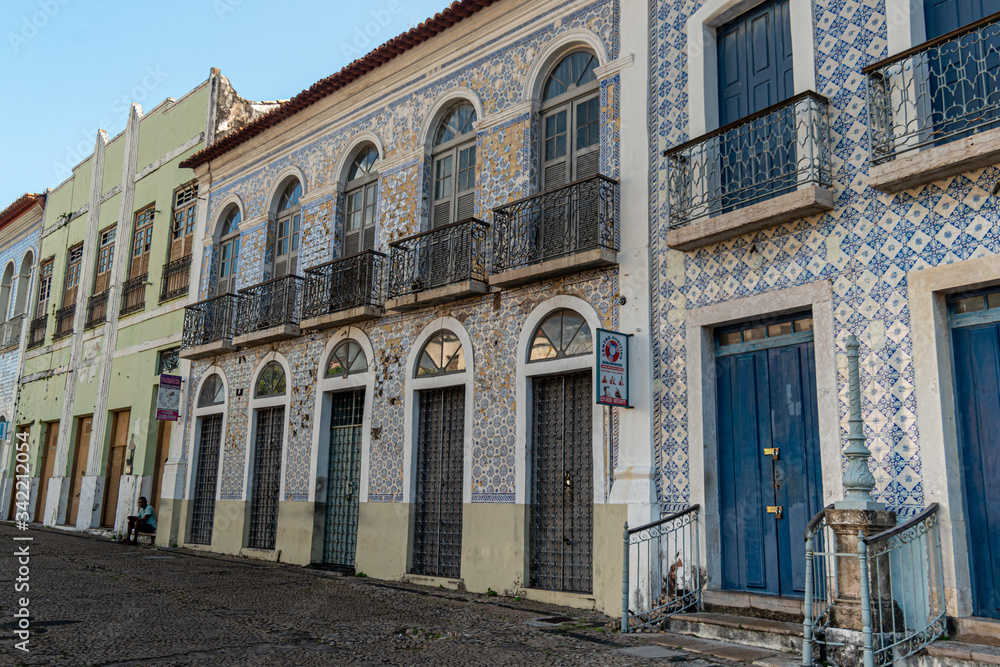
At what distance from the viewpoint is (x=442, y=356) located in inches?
434

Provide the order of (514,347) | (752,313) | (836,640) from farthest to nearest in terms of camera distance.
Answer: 1. (514,347)
2. (752,313)
3. (836,640)

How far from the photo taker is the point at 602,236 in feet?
29.6

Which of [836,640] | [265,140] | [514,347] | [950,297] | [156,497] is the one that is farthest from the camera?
[156,497]

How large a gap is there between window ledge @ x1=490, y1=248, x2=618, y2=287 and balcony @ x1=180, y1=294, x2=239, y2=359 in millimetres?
6793

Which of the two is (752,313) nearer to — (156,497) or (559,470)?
(559,470)

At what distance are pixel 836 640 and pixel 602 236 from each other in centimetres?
471

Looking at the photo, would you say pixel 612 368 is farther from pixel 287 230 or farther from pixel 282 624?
pixel 287 230

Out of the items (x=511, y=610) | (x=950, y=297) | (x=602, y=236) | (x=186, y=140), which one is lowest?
(x=511, y=610)

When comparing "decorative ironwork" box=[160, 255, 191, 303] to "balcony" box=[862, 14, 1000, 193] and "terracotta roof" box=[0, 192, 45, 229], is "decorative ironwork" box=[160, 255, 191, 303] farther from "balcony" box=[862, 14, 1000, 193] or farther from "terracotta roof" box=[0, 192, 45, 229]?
"balcony" box=[862, 14, 1000, 193]

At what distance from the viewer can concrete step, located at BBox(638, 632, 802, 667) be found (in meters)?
6.04

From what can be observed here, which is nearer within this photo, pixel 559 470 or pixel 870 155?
pixel 870 155

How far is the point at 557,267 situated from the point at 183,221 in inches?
448

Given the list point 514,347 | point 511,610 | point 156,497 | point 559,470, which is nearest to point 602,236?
point 514,347

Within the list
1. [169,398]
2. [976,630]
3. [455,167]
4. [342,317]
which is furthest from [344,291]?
[976,630]
